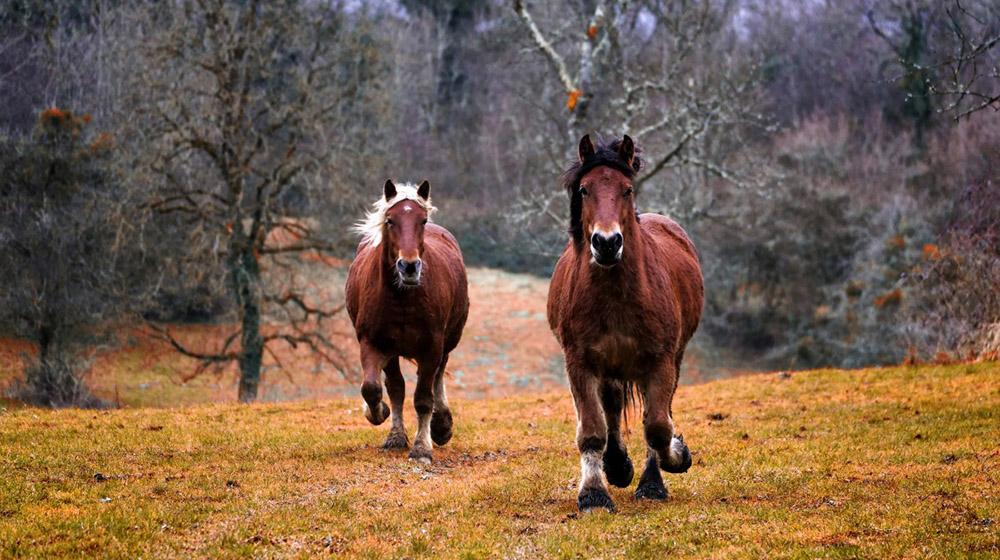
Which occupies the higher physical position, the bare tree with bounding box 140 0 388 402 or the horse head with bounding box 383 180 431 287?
the bare tree with bounding box 140 0 388 402

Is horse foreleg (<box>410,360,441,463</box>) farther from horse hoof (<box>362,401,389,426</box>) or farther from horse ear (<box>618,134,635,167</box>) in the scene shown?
horse ear (<box>618,134,635,167</box>)

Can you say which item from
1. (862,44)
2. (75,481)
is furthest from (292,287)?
(862,44)

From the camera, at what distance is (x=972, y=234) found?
2002cm

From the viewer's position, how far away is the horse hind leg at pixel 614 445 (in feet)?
25.0

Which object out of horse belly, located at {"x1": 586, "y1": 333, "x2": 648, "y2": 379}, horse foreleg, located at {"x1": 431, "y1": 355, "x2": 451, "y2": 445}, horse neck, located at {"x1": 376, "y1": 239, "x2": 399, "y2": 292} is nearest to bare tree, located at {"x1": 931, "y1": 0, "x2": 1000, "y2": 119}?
horse belly, located at {"x1": 586, "y1": 333, "x2": 648, "y2": 379}

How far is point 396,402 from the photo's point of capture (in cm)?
1078

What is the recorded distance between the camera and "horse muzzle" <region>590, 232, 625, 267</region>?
A: 6305mm

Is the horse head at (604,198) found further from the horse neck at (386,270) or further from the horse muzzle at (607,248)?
the horse neck at (386,270)

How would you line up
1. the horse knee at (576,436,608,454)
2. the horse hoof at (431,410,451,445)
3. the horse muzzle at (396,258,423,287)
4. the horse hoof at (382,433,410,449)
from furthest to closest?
the horse hoof at (431,410,451,445), the horse hoof at (382,433,410,449), the horse muzzle at (396,258,423,287), the horse knee at (576,436,608,454)

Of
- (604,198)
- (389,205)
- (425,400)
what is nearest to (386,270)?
(389,205)

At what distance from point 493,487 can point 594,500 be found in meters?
1.48

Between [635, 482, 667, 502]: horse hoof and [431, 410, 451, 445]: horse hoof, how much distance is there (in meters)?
3.68

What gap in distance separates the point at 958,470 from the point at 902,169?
31.3 metres

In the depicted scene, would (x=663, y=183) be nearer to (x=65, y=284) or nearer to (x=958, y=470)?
(x=65, y=284)
